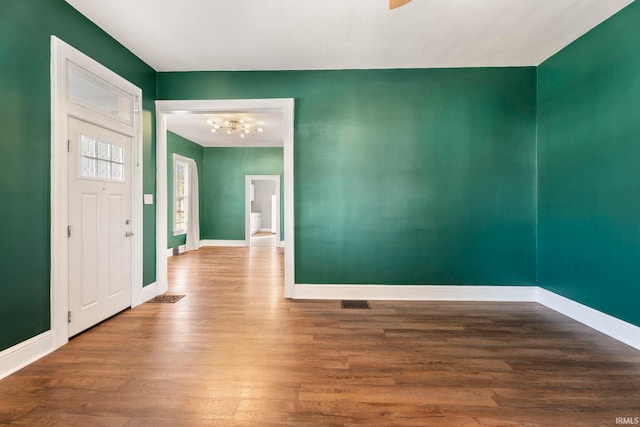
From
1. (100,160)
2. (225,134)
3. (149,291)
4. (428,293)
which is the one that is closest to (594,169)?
(428,293)

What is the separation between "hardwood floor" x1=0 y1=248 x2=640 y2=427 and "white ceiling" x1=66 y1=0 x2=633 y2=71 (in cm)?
296

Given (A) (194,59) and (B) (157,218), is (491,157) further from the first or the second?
(B) (157,218)

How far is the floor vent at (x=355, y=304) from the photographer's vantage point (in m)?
3.65

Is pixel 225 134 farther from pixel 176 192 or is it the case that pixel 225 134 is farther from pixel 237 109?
pixel 237 109

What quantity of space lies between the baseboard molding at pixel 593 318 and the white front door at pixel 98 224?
4.91 m

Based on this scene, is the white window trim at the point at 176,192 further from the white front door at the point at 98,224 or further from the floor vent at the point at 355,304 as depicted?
the floor vent at the point at 355,304

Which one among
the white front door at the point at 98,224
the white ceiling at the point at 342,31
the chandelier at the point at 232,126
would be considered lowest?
the white front door at the point at 98,224

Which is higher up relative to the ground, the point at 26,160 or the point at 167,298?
the point at 26,160

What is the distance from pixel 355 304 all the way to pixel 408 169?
183cm

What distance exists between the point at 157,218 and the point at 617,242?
5015 millimetres

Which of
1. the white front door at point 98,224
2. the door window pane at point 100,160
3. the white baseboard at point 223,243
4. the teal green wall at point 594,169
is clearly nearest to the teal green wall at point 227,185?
the white baseboard at point 223,243

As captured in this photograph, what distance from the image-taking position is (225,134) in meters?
7.57

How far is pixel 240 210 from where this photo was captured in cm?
900

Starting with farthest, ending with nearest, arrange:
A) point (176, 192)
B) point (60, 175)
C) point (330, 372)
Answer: point (176, 192), point (60, 175), point (330, 372)
